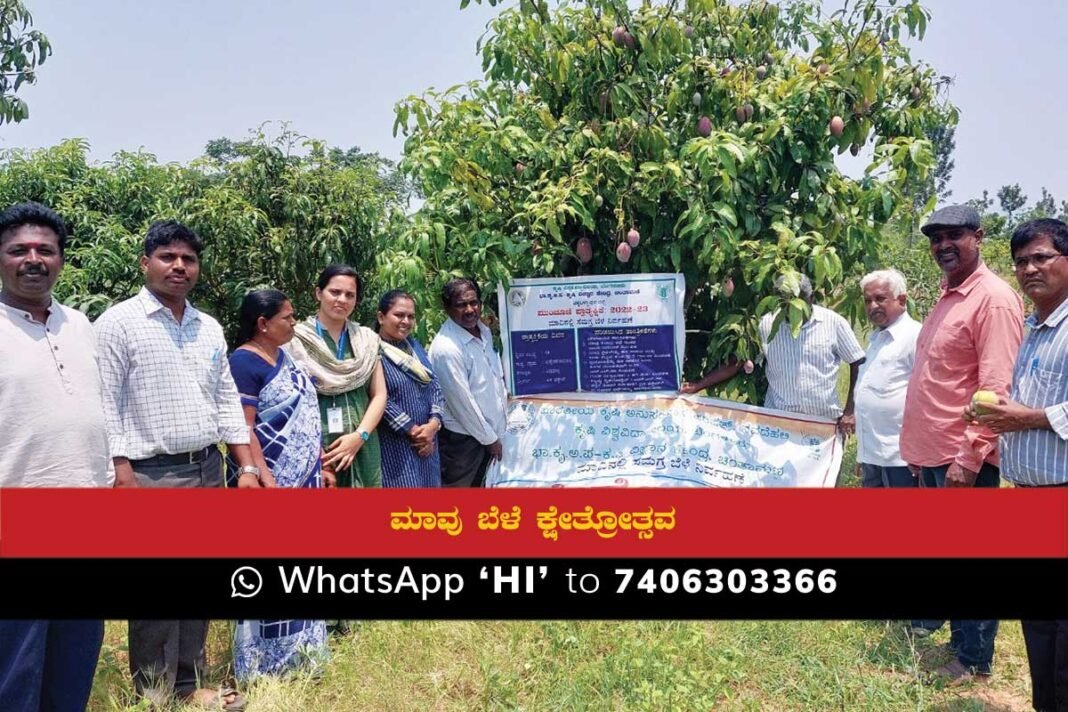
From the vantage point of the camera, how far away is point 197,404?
8.49 ft

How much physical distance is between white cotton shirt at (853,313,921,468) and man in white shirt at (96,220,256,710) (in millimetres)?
2640

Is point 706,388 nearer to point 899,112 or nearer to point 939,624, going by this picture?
point 939,624

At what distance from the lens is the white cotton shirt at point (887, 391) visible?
3.49 meters

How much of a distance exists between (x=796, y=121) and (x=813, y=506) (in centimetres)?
197

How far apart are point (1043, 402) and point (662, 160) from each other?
7.18 feet

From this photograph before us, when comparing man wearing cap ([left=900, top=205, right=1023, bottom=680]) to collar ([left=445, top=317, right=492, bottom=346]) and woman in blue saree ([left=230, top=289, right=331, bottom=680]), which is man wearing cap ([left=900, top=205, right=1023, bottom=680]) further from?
woman in blue saree ([left=230, top=289, right=331, bottom=680])

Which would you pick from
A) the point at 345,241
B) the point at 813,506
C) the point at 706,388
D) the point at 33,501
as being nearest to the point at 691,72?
the point at 706,388

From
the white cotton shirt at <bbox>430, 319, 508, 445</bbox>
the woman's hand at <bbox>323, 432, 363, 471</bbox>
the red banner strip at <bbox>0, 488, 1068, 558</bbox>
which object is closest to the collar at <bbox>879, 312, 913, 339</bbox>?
the red banner strip at <bbox>0, 488, 1068, 558</bbox>

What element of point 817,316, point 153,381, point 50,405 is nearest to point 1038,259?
point 817,316

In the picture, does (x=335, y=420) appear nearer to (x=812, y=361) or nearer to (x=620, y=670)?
(x=620, y=670)

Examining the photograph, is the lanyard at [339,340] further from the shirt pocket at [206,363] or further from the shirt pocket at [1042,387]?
the shirt pocket at [1042,387]

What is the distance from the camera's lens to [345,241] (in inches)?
161

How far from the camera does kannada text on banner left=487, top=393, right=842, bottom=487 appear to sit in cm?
403

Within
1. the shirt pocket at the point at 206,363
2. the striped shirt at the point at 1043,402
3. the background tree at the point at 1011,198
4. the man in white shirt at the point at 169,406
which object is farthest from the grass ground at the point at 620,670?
the background tree at the point at 1011,198
